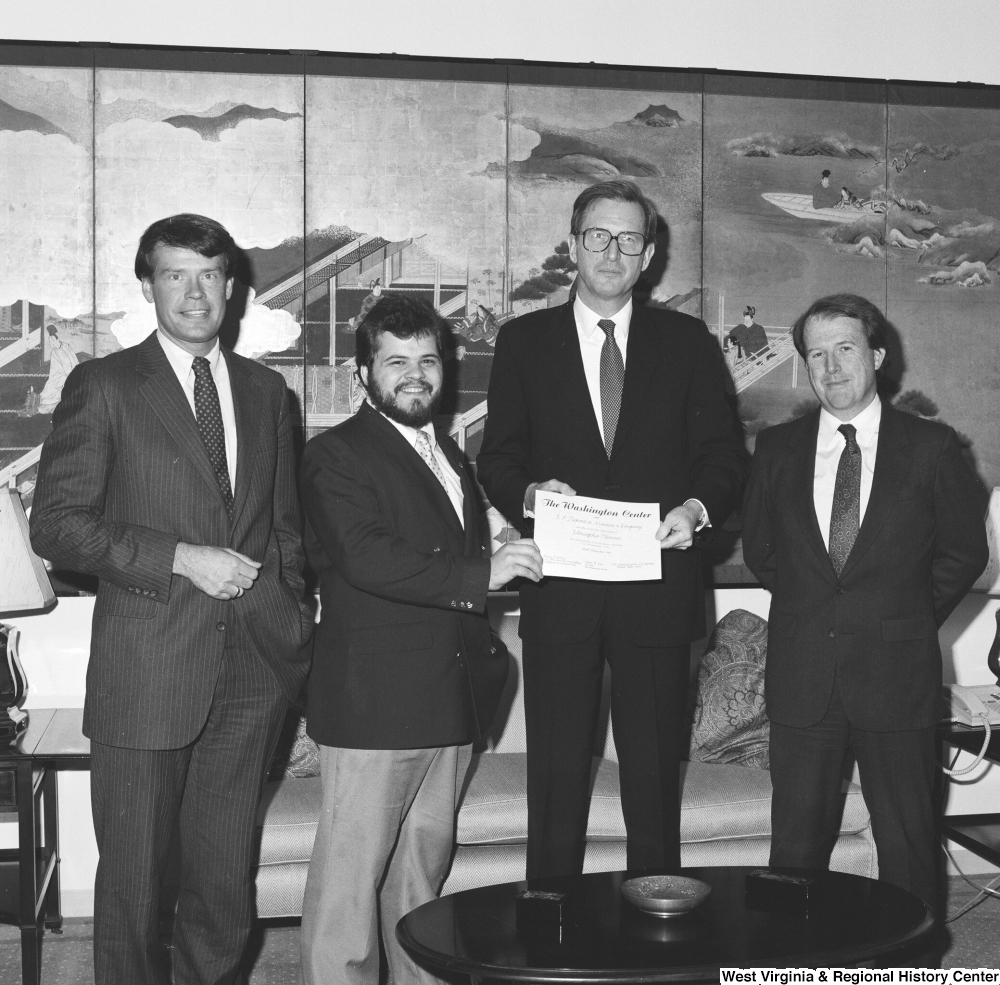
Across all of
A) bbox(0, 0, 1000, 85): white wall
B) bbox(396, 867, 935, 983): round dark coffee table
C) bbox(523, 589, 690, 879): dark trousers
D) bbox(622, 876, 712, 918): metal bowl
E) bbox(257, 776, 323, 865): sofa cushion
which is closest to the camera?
bbox(396, 867, 935, 983): round dark coffee table

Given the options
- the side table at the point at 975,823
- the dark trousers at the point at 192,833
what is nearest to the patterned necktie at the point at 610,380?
the dark trousers at the point at 192,833

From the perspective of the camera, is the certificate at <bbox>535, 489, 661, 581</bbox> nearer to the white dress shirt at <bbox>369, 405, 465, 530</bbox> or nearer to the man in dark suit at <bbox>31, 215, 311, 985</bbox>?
the white dress shirt at <bbox>369, 405, 465, 530</bbox>

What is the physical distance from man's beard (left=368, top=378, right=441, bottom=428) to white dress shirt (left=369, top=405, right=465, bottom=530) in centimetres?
1

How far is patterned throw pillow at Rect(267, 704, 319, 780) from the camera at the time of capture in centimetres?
368

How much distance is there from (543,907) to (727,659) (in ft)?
5.62

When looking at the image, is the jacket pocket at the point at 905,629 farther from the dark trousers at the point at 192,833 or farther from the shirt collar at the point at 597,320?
the dark trousers at the point at 192,833

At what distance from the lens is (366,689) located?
260 centimetres

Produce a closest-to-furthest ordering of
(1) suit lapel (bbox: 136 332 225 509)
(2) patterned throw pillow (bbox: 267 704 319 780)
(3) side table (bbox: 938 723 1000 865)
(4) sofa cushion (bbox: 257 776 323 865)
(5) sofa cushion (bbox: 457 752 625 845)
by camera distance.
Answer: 1. (1) suit lapel (bbox: 136 332 225 509)
2. (4) sofa cushion (bbox: 257 776 323 865)
3. (5) sofa cushion (bbox: 457 752 625 845)
4. (3) side table (bbox: 938 723 1000 865)
5. (2) patterned throw pillow (bbox: 267 704 319 780)

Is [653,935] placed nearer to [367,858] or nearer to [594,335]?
[367,858]

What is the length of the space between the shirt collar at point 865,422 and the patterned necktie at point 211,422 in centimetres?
151

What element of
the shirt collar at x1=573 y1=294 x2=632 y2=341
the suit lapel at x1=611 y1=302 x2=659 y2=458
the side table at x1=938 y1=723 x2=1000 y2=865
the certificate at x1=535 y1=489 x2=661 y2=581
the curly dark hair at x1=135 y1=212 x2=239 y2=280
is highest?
the curly dark hair at x1=135 y1=212 x2=239 y2=280

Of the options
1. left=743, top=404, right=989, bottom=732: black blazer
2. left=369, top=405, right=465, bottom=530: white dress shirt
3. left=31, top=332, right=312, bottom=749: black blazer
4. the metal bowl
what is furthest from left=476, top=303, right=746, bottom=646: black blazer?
left=31, top=332, right=312, bottom=749: black blazer

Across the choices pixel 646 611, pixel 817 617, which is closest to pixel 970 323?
pixel 817 617

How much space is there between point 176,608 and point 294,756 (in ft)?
3.90
